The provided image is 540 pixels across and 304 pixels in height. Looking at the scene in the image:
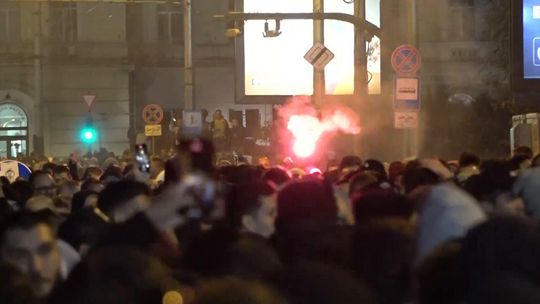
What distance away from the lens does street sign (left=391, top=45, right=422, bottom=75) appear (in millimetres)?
16703

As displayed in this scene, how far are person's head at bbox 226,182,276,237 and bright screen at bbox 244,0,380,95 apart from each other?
23.8 metres

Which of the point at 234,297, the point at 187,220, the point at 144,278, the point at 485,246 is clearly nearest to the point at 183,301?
the point at 144,278

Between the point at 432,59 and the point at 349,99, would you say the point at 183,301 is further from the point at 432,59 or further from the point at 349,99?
the point at 432,59

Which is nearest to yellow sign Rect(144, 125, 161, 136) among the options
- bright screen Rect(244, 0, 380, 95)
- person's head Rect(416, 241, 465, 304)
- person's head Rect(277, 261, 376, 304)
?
bright screen Rect(244, 0, 380, 95)

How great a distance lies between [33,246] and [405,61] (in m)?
11.8

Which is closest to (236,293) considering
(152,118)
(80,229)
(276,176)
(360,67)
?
(80,229)

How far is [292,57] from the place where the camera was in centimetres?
3092

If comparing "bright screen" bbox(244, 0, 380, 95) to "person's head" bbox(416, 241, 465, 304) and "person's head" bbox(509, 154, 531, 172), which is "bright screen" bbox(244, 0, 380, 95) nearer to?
"person's head" bbox(509, 154, 531, 172)

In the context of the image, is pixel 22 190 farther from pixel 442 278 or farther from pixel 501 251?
pixel 501 251

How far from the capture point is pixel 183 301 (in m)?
4.18

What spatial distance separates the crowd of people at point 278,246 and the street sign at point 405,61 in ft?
29.0

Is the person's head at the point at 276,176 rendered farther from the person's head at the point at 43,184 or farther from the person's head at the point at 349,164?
the person's head at the point at 349,164

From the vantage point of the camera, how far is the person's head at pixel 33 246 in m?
5.27

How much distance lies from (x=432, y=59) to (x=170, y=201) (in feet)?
120
